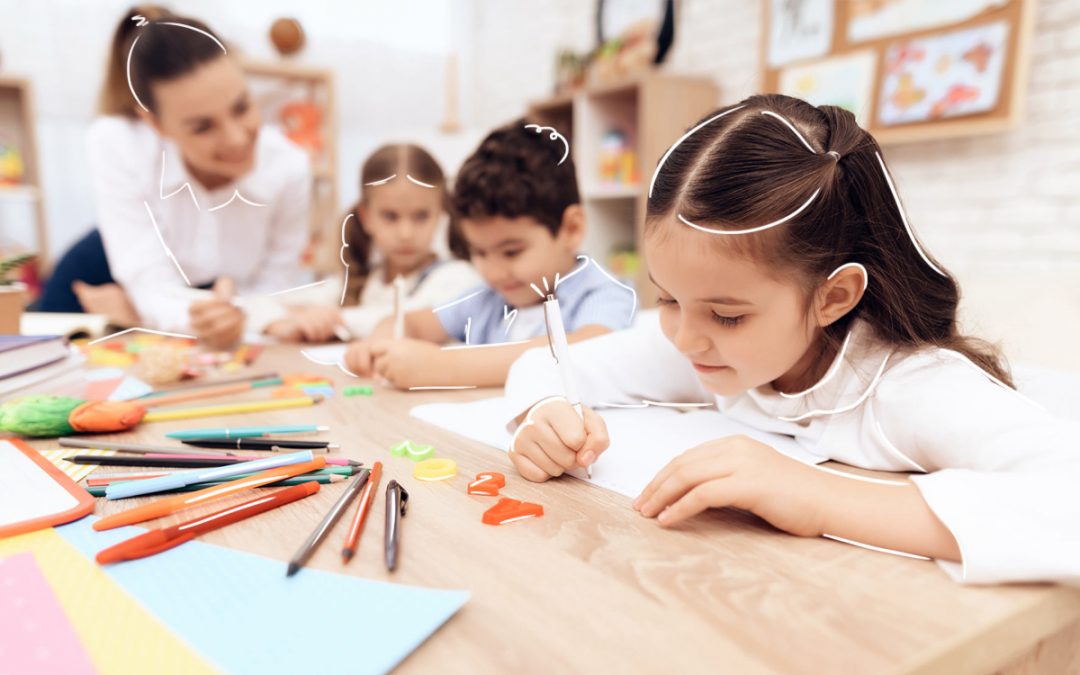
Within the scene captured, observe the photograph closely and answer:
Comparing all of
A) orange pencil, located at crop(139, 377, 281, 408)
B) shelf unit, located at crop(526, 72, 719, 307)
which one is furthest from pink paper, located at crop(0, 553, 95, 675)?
shelf unit, located at crop(526, 72, 719, 307)

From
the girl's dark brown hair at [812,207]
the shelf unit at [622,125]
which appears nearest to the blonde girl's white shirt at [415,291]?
the girl's dark brown hair at [812,207]

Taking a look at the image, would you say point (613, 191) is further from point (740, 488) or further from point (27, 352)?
point (740, 488)

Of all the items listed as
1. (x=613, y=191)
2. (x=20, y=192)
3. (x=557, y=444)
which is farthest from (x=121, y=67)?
(x=20, y=192)

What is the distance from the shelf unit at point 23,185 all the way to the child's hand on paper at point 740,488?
8.02ft

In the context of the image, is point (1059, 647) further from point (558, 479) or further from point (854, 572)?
point (558, 479)

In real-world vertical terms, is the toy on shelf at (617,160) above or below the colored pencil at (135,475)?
above

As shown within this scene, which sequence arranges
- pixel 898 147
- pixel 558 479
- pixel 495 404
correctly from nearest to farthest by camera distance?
pixel 558 479
pixel 495 404
pixel 898 147

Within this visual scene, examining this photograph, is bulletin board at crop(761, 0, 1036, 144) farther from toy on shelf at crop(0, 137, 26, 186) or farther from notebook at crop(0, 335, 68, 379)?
toy on shelf at crop(0, 137, 26, 186)

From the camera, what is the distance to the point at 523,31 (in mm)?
3084

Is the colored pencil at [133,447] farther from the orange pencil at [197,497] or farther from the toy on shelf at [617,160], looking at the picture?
the toy on shelf at [617,160]

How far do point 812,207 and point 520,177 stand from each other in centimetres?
34

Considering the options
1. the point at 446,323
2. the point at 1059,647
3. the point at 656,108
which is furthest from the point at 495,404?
the point at 656,108

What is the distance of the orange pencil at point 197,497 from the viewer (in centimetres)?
39

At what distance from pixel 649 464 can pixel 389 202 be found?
0.48 metres
